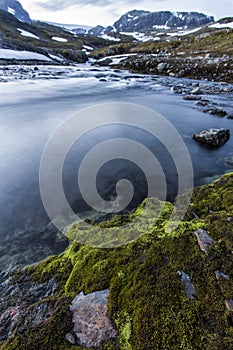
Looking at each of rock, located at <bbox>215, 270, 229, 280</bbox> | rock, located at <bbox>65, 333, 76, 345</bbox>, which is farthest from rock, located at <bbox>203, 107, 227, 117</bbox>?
rock, located at <bbox>65, 333, 76, 345</bbox>

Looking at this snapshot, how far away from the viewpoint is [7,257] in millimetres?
5266

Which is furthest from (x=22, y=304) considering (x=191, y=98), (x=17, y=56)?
(x=17, y=56)

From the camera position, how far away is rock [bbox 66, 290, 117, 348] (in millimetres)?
2877

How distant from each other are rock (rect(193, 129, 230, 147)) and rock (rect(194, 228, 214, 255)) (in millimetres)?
9523

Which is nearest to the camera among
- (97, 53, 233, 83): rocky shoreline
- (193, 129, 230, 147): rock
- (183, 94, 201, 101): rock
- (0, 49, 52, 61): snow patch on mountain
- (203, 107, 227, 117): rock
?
(193, 129, 230, 147): rock

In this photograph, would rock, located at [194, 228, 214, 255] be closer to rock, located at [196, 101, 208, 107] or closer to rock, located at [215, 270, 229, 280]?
rock, located at [215, 270, 229, 280]

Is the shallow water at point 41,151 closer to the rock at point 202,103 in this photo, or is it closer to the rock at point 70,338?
the rock at point 202,103

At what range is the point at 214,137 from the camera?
1245 centimetres

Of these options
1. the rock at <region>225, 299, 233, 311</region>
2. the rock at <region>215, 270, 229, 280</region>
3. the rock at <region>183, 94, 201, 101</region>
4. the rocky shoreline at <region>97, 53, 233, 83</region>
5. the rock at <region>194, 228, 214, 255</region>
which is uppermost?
the rocky shoreline at <region>97, 53, 233, 83</region>

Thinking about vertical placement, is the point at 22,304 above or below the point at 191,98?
below

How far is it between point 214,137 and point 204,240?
A: 32.9ft

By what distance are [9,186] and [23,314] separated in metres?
6.08

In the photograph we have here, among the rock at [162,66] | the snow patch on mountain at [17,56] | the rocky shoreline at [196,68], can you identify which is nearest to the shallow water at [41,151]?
the rocky shoreline at [196,68]

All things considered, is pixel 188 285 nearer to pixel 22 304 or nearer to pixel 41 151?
pixel 22 304
